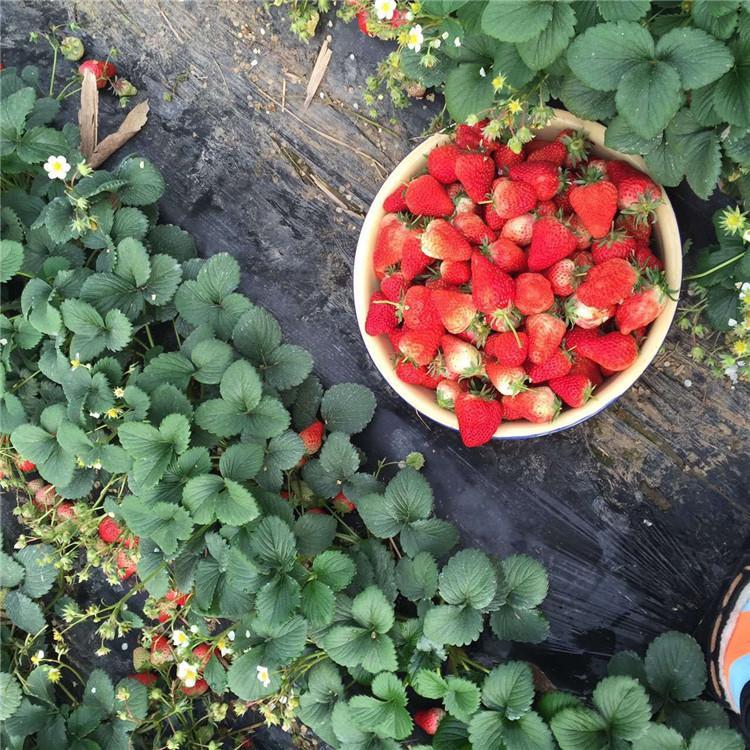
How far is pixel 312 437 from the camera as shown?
147cm

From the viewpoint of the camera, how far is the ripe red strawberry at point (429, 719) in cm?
140

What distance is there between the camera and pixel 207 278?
1462 millimetres

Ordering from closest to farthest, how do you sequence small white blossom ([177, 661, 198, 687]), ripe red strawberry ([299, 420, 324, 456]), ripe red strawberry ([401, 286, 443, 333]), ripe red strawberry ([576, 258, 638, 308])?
ripe red strawberry ([576, 258, 638, 308]) < ripe red strawberry ([401, 286, 443, 333]) < small white blossom ([177, 661, 198, 687]) < ripe red strawberry ([299, 420, 324, 456])

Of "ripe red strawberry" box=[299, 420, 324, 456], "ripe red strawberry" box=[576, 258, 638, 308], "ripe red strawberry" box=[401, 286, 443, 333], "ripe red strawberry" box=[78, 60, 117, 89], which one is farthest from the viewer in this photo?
"ripe red strawberry" box=[78, 60, 117, 89]

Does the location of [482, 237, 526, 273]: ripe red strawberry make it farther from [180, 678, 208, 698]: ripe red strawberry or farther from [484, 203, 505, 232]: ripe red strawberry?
[180, 678, 208, 698]: ripe red strawberry

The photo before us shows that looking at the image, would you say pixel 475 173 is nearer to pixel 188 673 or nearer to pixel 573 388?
pixel 573 388

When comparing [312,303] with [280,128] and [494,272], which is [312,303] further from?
[494,272]

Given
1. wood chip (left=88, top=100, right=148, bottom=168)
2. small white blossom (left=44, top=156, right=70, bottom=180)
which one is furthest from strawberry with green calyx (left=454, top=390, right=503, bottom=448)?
wood chip (left=88, top=100, right=148, bottom=168)

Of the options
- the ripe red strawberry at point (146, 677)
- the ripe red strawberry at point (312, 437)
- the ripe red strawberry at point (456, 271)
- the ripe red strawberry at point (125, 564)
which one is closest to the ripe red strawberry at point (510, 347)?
the ripe red strawberry at point (456, 271)

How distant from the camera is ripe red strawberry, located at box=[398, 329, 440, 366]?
123 cm

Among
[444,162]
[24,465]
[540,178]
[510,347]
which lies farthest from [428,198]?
[24,465]

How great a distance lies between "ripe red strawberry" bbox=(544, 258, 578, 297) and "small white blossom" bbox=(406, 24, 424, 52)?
40cm

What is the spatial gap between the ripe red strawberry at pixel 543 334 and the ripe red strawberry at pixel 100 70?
1085 millimetres

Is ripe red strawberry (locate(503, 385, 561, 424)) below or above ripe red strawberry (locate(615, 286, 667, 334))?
below
